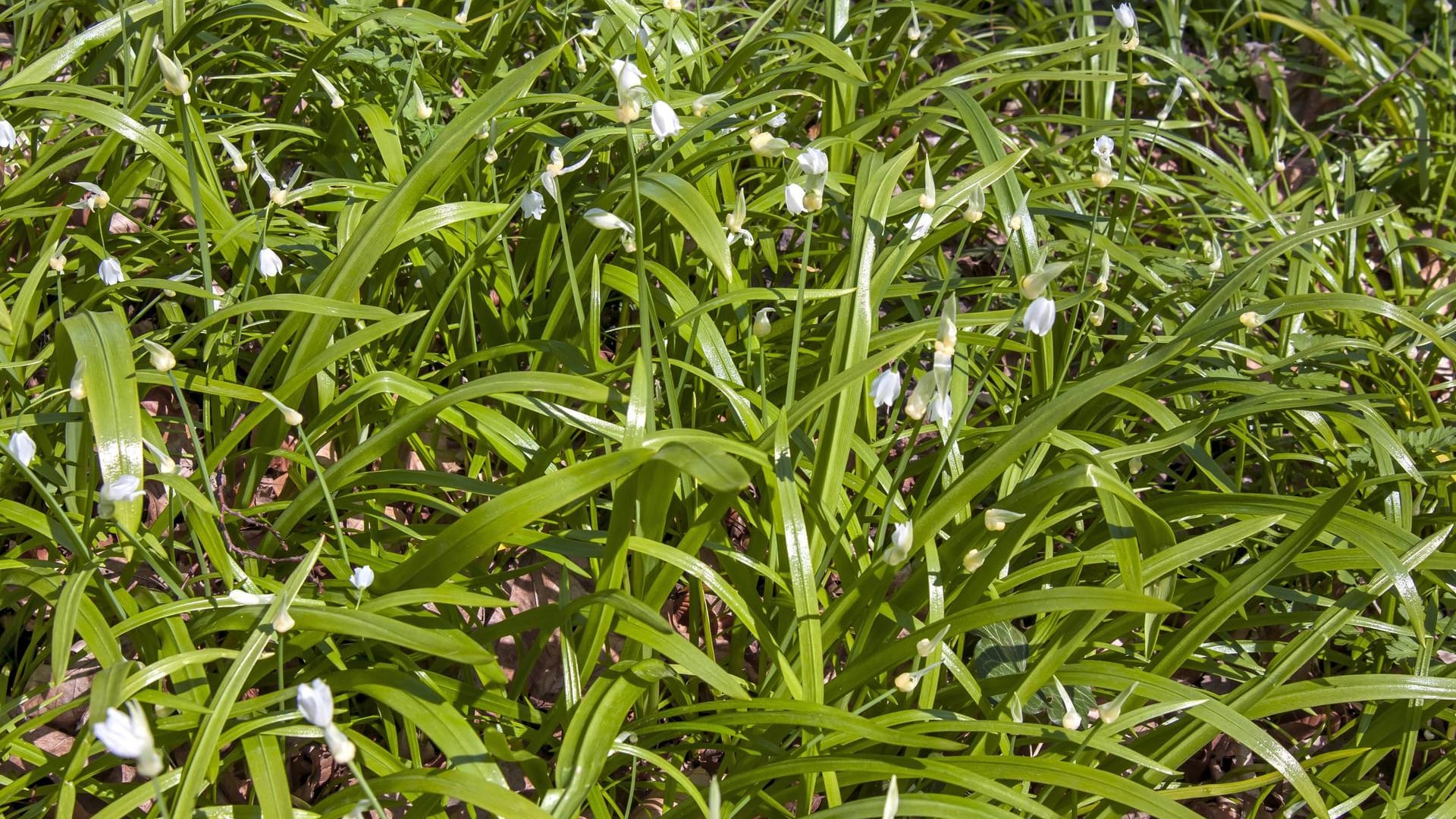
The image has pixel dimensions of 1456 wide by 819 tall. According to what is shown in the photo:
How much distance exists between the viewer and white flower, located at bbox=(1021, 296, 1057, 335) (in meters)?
1.55

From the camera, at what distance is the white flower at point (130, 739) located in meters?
1.05

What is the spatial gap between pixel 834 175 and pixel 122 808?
6.41ft

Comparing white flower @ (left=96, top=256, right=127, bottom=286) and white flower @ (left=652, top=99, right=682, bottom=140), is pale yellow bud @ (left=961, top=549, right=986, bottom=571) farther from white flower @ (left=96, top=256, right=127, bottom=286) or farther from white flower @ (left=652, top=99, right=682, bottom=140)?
white flower @ (left=96, top=256, right=127, bottom=286)

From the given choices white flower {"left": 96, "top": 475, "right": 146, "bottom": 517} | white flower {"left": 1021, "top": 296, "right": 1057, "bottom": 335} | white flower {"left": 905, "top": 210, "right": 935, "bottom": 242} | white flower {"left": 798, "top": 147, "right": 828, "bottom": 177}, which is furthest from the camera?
white flower {"left": 905, "top": 210, "right": 935, "bottom": 242}

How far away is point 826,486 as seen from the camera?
6.09ft

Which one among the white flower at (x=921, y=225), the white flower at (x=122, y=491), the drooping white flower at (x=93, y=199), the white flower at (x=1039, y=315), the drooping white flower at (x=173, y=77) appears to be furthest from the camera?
the drooping white flower at (x=93, y=199)

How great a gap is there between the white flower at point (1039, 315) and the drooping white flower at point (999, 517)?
28cm

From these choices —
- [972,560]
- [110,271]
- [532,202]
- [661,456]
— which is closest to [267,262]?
[110,271]

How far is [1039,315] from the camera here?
156 centimetres

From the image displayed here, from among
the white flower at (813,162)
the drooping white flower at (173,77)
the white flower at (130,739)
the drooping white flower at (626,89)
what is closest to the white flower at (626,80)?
the drooping white flower at (626,89)

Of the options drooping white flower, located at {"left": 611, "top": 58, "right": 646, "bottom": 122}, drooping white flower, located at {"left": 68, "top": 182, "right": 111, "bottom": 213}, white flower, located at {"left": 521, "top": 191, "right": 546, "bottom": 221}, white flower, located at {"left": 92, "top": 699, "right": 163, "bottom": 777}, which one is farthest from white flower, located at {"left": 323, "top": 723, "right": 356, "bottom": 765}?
drooping white flower, located at {"left": 68, "top": 182, "right": 111, "bottom": 213}

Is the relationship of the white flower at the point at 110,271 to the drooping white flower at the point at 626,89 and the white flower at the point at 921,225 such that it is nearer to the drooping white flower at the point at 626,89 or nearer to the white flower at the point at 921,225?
the drooping white flower at the point at 626,89

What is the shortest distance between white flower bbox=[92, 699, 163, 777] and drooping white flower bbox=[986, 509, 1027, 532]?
1162mm

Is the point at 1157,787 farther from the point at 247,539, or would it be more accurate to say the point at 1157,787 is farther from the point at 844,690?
the point at 247,539
